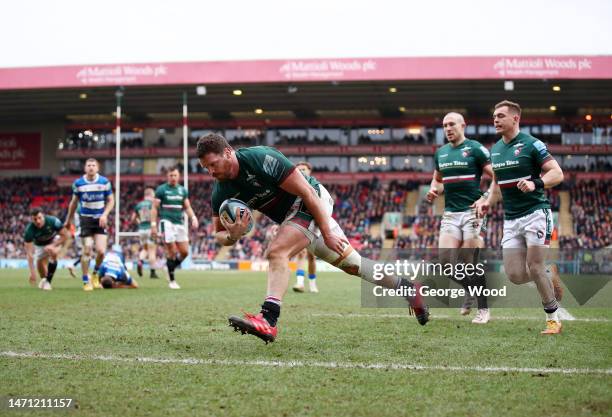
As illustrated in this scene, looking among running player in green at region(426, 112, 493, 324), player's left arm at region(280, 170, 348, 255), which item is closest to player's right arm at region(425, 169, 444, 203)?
running player in green at region(426, 112, 493, 324)

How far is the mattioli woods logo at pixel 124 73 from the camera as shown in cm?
3597

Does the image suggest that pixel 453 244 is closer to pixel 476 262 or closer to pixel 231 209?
pixel 476 262

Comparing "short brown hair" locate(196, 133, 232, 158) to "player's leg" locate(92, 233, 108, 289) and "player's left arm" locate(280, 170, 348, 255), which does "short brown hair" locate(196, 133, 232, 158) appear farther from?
"player's leg" locate(92, 233, 108, 289)

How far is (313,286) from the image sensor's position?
13.0m

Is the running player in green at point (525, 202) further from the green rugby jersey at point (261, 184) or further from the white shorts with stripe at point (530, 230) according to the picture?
the green rugby jersey at point (261, 184)

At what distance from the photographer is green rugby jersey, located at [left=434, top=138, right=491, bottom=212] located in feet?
25.4

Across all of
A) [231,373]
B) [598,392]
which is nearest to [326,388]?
[231,373]

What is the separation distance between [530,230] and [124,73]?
3273 centimetres

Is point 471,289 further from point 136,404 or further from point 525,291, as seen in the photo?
point 525,291

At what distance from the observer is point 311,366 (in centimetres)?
434

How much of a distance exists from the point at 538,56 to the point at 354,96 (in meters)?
11.3

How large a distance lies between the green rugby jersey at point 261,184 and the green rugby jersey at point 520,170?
7.05 ft

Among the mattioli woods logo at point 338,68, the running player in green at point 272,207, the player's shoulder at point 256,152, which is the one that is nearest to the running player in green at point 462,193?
the running player in green at point 272,207

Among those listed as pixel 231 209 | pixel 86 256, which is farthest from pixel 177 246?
pixel 231 209
